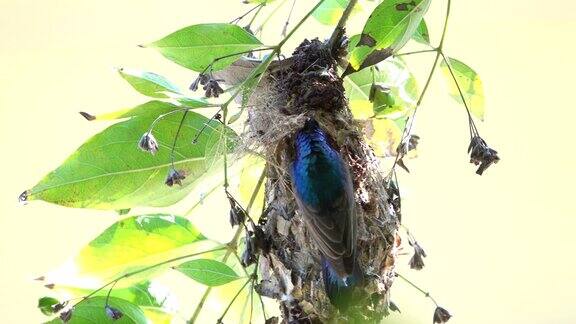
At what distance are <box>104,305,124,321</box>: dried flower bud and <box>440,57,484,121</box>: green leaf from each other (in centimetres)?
48

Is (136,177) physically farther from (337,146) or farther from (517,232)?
(517,232)

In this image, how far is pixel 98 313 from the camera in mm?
810

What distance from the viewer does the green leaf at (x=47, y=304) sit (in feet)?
2.59

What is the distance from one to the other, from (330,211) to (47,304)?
335 mm

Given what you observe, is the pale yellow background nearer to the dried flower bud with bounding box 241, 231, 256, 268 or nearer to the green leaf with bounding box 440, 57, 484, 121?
the green leaf with bounding box 440, 57, 484, 121

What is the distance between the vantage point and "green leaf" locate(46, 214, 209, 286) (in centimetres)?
84

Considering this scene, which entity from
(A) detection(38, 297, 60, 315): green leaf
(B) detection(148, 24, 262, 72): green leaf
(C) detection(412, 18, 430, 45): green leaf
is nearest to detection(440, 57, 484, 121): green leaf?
(C) detection(412, 18, 430, 45): green leaf

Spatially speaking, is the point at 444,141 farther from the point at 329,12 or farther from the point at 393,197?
the point at 393,197

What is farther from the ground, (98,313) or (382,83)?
(382,83)

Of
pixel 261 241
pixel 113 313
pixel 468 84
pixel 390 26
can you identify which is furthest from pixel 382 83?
pixel 113 313

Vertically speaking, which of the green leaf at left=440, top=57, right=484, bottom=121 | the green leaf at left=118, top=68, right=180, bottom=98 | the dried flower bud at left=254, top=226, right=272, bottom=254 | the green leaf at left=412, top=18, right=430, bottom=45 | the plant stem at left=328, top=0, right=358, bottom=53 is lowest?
the dried flower bud at left=254, top=226, right=272, bottom=254

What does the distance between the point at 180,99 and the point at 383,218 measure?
0.26 m

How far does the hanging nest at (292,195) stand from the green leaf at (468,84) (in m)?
0.17

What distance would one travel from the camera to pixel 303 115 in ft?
2.59
